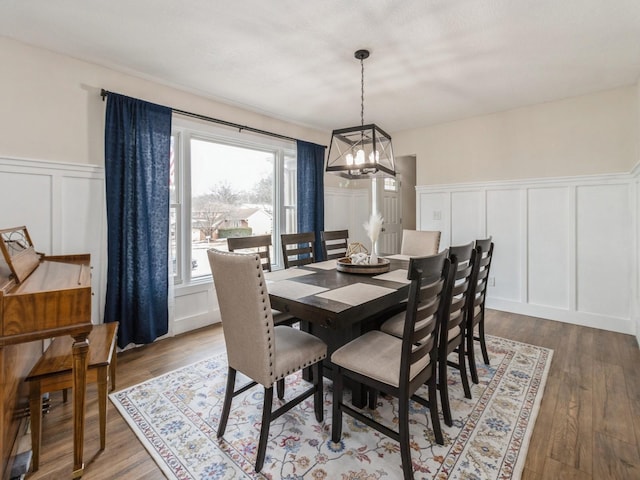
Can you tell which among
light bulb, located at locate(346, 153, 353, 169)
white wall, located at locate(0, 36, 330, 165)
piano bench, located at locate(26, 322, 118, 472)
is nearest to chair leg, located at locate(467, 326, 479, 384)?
light bulb, located at locate(346, 153, 353, 169)

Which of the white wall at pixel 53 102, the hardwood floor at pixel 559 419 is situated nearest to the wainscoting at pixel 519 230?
the white wall at pixel 53 102

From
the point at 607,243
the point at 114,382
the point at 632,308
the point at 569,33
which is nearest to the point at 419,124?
the point at 569,33

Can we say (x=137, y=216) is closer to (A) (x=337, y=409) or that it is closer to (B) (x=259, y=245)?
(B) (x=259, y=245)

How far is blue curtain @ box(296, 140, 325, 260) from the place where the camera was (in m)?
4.38

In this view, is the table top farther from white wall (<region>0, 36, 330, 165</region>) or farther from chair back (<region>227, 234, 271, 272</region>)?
white wall (<region>0, 36, 330, 165</region>)

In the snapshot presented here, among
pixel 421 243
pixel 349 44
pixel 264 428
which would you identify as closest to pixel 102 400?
pixel 264 428

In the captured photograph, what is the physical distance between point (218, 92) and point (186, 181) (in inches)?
38.4

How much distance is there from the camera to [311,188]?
4.50 m

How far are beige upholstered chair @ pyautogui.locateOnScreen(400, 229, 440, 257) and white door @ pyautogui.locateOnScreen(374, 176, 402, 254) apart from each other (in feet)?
5.85

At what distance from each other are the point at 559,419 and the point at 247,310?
194 cm

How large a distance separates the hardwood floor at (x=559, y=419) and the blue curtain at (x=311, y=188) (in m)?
2.01

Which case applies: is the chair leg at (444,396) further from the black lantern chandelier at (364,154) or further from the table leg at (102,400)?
the table leg at (102,400)

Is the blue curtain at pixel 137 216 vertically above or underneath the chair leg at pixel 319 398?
above

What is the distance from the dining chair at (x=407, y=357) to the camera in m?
1.44
